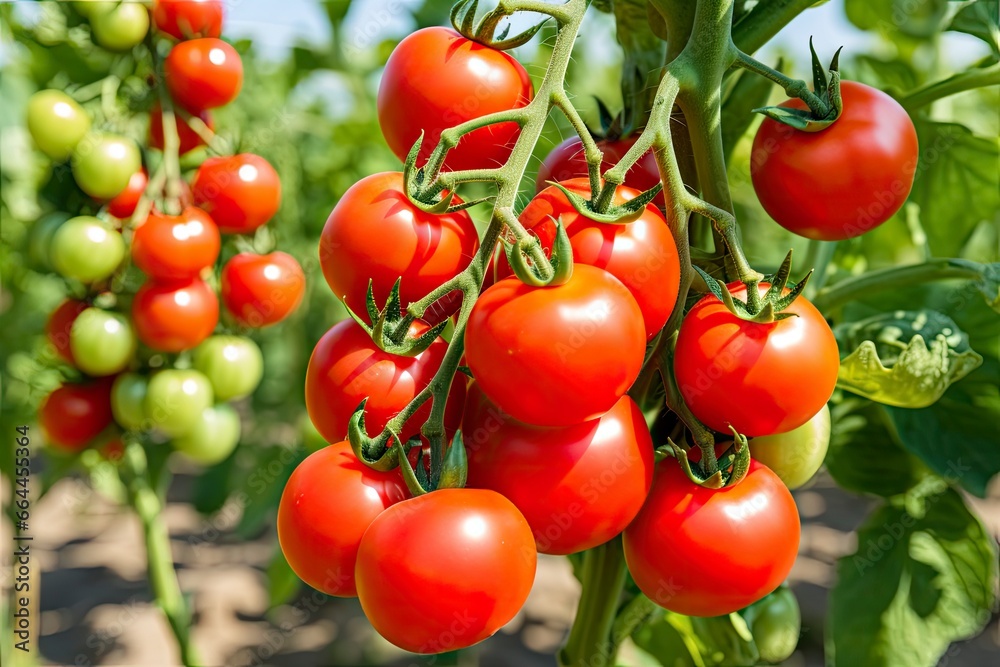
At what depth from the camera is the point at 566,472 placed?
50 cm

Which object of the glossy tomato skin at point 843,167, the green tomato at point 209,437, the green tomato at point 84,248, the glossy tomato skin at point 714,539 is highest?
the glossy tomato skin at point 843,167

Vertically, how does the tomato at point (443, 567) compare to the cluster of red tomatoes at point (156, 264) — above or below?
above

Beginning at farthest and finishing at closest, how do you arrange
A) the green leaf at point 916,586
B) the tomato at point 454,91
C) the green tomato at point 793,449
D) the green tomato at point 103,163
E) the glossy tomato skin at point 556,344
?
1. the green tomato at point 103,163
2. the green leaf at point 916,586
3. the green tomato at point 793,449
4. the tomato at point 454,91
5. the glossy tomato skin at point 556,344

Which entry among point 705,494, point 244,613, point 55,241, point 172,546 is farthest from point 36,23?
point 172,546

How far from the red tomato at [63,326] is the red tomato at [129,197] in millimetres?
141

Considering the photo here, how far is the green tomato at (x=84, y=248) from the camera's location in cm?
108

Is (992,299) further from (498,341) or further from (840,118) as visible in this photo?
(498,341)

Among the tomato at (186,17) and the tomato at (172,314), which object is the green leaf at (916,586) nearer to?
the tomato at (172,314)

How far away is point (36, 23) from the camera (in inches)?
43.9

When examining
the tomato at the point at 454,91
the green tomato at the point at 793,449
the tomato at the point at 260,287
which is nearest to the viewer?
the tomato at the point at 454,91

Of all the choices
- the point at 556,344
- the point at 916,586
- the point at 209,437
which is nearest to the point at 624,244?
the point at 556,344

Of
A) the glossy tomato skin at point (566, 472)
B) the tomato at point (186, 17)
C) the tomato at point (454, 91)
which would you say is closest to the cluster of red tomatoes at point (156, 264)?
the tomato at point (186, 17)

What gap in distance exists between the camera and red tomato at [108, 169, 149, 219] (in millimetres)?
1147

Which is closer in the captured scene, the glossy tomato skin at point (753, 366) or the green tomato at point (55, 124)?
the glossy tomato skin at point (753, 366)
